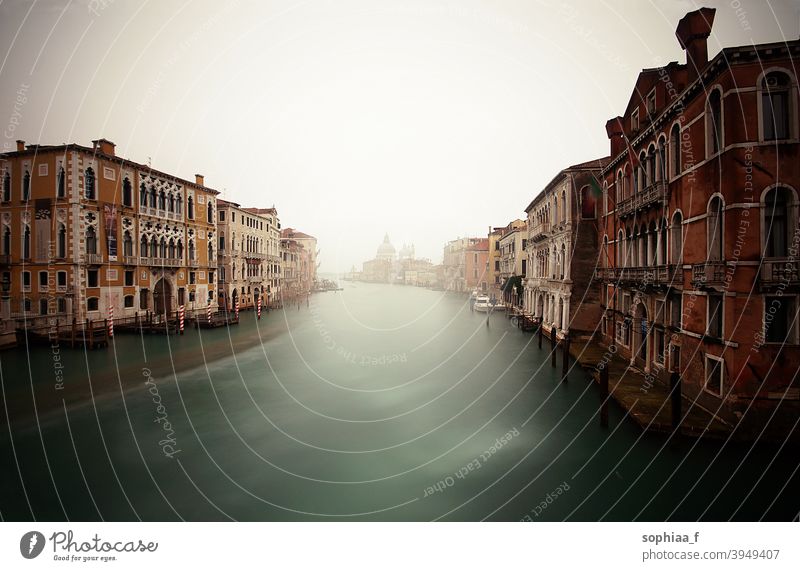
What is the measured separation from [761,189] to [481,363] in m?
9.61

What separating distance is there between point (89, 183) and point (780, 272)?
947 inches

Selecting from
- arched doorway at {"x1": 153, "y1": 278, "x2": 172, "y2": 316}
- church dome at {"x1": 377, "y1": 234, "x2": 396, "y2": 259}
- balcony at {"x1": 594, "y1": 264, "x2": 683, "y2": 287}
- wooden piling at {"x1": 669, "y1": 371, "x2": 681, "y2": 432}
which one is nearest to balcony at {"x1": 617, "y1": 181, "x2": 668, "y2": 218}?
balcony at {"x1": 594, "y1": 264, "x2": 683, "y2": 287}

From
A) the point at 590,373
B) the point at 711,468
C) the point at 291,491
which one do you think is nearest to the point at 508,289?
the point at 590,373

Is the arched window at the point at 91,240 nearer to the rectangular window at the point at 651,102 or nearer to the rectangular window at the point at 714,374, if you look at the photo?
the rectangular window at the point at 651,102

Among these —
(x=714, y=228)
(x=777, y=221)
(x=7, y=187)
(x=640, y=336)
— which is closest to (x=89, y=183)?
(x=7, y=187)

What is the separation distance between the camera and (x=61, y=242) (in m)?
16.8

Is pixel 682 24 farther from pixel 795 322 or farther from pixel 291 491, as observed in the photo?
pixel 291 491

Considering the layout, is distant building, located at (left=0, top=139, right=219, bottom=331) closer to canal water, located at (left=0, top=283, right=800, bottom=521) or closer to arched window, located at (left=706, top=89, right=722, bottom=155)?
canal water, located at (left=0, top=283, right=800, bottom=521)

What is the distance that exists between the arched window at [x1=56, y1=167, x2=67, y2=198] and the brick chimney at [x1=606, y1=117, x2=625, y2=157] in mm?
22555

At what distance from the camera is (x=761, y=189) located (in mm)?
6191

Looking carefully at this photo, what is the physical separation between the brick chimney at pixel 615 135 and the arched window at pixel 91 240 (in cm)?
2251

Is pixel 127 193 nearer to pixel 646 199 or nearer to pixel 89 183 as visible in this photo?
pixel 89 183

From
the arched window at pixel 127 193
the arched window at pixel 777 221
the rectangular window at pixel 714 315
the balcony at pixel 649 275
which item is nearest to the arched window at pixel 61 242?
the arched window at pixel 127 193

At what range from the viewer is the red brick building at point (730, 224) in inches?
240
